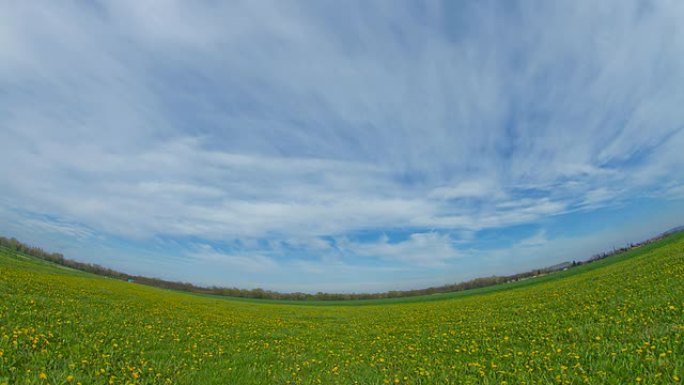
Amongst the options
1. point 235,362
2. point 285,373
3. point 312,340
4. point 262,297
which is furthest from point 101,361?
point 262,297

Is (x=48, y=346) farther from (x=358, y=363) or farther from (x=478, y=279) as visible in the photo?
(x=478, y=279)

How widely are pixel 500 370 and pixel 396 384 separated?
2.71 m

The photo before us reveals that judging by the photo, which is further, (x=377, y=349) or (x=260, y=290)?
(x=260, y=290)

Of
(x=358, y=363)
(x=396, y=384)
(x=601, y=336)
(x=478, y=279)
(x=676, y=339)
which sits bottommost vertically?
(x=478, y=279)

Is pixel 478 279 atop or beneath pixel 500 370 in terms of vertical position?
beneath

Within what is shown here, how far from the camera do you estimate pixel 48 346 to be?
8508 millimetres

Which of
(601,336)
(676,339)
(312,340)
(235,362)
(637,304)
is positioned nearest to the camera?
(676,339)

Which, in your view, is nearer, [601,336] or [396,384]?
[396,384]

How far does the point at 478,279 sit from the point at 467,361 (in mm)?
128347

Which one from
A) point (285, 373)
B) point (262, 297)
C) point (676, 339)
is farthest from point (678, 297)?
point (262, 297)

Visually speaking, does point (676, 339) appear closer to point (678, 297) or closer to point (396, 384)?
point (678, 297)

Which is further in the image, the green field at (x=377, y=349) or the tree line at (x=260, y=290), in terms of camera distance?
the tree line at (x=260, y=290)

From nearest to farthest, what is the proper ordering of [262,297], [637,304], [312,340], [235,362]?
[235,362] → [637,304] → [312,340] → [262,297]

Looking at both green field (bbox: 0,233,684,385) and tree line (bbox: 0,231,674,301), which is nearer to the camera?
green field (bbox: 0,233,684,385)
